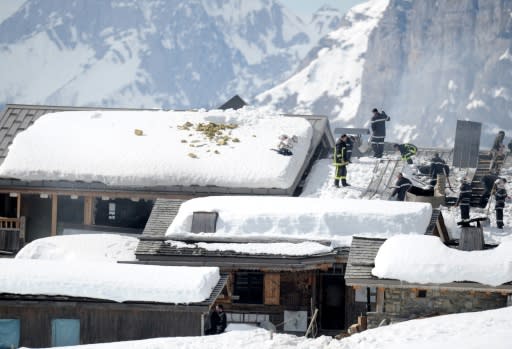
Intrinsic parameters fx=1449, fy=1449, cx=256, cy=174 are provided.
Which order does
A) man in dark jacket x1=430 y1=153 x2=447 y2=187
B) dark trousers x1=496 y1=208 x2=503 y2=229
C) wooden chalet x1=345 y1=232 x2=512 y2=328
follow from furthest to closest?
man in dark jacket x1=430 y1=153 x2=447 y2=187 < dark trousers x1=496 y1=208 x2=503 y2=229 < wooden chalet x1=345 y1=232 x2=512 y2=328

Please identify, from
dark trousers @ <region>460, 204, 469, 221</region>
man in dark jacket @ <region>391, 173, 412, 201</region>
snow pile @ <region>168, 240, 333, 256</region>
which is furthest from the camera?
man in dark jacket @ <region>391, 173, 412, 201</region>

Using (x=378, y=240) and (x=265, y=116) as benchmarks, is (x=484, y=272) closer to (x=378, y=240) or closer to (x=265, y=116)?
(x=378, y=240)

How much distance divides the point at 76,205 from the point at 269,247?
432 inches

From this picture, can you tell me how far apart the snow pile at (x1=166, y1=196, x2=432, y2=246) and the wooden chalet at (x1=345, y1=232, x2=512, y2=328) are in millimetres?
4857

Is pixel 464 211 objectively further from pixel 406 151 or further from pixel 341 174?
pixel 406 151

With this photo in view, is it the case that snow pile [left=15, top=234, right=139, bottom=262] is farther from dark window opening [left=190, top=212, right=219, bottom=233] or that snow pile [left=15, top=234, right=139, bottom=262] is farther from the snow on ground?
the snow on ground

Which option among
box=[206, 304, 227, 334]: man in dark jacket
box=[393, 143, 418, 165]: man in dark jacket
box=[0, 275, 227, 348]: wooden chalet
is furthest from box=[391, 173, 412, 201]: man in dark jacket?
box=[0, 275, 227, 348]: wooden chalet

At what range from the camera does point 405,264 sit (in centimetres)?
3341

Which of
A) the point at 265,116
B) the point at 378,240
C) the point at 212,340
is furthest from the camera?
the point at 265,116

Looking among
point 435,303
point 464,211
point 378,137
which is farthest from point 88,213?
point 435,303

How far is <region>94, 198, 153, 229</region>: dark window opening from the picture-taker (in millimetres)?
46844

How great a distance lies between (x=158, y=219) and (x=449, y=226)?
335 inches

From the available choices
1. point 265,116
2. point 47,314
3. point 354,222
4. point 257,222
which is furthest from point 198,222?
point 265,116

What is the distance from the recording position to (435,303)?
33344mm
